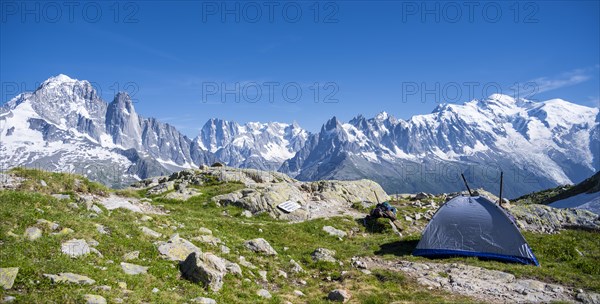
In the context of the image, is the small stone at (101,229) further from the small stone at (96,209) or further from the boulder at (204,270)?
the boulder at (204,270)

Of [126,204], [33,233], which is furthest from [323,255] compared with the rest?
[126,204]

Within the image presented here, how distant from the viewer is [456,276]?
752 inches

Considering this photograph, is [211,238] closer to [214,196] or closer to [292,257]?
[292,257]

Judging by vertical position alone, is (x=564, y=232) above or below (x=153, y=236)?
below

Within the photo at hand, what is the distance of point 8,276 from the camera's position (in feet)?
35.3

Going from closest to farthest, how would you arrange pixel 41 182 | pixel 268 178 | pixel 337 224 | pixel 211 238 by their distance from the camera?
pixel 211 238
pixel 41 182
pixel 337 224
pixel 268 178

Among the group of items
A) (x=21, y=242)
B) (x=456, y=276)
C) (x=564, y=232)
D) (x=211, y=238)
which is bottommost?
(x=564, y=232)

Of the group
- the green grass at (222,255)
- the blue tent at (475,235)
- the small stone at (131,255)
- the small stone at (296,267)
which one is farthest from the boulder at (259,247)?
the blue tent at (475,235)

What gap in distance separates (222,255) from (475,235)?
17.5 m

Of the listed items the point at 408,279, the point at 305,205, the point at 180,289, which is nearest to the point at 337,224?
the point at 305,205

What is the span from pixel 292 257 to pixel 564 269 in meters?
16.9

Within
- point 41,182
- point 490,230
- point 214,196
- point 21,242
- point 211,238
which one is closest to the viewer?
point 21,242

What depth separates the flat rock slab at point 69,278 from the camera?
11391 mm

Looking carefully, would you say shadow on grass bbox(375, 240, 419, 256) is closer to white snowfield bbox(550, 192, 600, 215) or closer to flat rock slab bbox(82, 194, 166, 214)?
flat rock slab bbox(82, 194, 166, 214)
